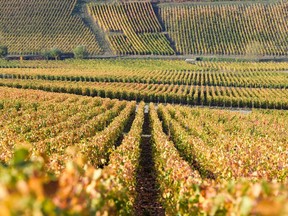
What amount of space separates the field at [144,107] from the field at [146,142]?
0.12 ft

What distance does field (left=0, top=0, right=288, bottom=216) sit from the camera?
449 cm

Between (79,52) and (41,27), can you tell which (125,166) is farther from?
(41,27)

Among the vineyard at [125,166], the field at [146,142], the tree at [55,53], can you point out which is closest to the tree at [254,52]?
the field at [146,142]

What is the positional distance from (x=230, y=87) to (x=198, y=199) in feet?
190

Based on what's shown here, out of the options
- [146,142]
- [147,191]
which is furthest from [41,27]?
[147,191]

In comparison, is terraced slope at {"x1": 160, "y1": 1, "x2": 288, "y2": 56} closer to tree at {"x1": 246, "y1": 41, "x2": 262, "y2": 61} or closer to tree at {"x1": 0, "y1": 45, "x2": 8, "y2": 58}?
tree at {"x1": 246, "y1": 41, "x2": 262, "y2": 61}

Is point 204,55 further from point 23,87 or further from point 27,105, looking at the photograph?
point 27,105

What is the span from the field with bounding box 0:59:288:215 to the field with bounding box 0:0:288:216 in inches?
1.4

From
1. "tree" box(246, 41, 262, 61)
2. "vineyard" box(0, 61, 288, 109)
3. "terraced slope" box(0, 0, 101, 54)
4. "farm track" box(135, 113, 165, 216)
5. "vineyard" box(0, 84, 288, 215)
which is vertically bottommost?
"farm track" box(135, 113, 165, 216)

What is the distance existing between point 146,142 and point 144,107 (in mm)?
16507

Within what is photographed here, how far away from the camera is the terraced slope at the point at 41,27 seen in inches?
4129

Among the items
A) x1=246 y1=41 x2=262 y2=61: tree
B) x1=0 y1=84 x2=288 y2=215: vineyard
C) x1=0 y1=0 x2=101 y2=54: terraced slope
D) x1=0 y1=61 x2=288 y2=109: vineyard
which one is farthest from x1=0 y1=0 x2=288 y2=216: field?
x1=0 y1=0 x2=101 y2=54: terraced slope

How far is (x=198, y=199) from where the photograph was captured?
6199 mm

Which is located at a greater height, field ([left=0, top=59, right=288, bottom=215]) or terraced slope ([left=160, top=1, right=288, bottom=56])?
terraced slope ([left=160, top=1, right=288, bottom=56])
